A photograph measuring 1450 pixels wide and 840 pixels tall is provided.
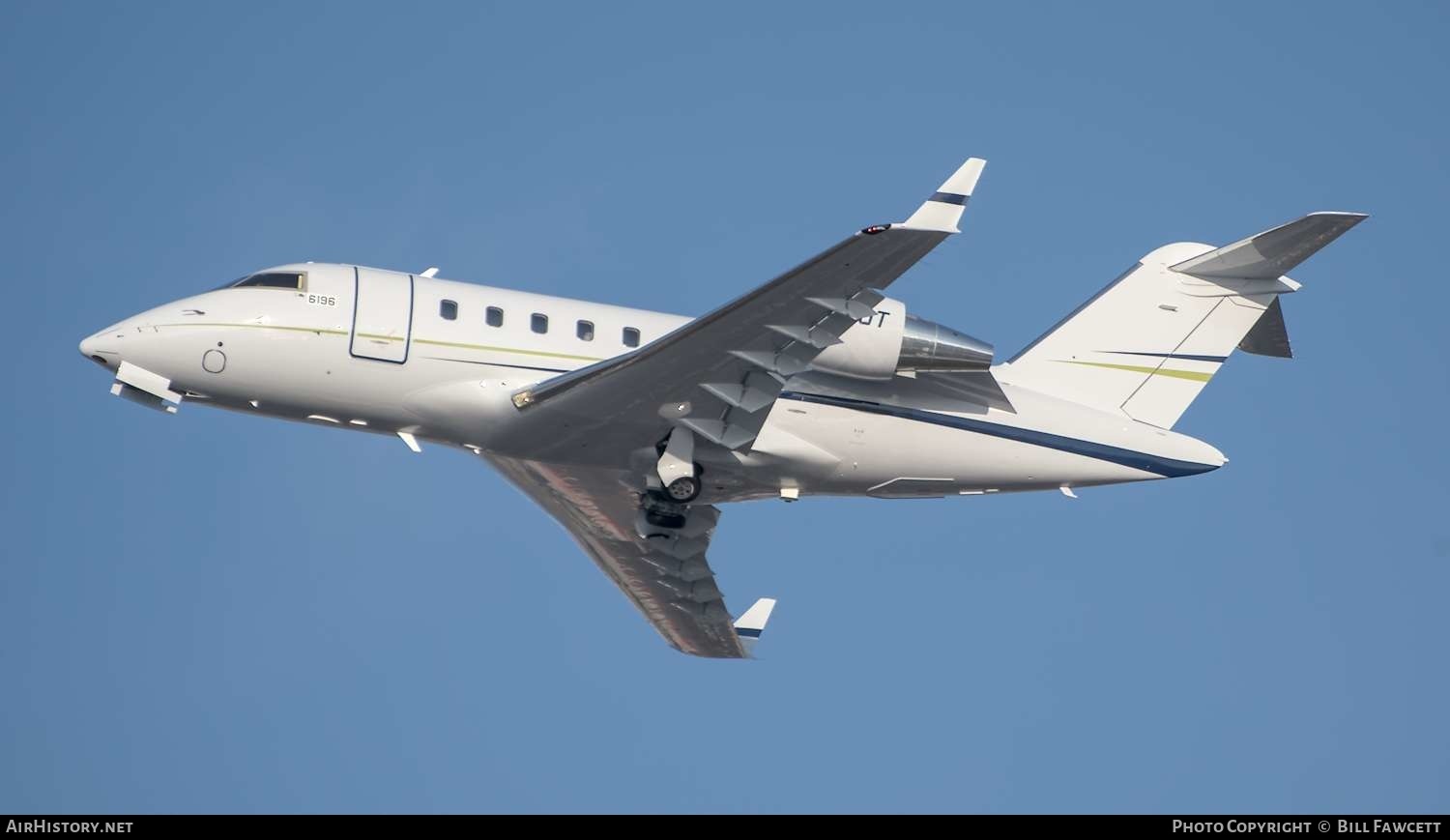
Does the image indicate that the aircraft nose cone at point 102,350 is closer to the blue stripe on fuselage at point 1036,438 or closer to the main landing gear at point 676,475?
the main landing gear at point 676,475

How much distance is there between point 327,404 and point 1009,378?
8475mm

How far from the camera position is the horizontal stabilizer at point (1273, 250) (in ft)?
71.0

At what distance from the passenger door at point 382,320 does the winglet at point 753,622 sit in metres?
7.73

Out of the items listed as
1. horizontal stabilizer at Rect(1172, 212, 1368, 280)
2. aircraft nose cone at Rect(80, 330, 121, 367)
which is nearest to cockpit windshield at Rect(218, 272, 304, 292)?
aircraft nose cone at Rect(80, 330, 121, 367)

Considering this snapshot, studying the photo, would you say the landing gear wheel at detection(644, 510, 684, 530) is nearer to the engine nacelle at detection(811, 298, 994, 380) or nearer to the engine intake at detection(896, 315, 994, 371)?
the engine nacelle at detection(811, 298, 994, 380)

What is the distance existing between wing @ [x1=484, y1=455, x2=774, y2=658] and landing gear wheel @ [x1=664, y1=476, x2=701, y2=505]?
816 mm

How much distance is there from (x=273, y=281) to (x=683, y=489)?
5302mm

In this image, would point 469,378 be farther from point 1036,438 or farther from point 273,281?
point 1036,438

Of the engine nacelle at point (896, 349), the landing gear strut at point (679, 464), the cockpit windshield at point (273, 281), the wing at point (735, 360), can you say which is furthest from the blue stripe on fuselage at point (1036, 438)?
the cockpit windshield at point (273, 281)

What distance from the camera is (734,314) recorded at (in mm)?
19516

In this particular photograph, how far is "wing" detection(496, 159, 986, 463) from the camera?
18.2 m
